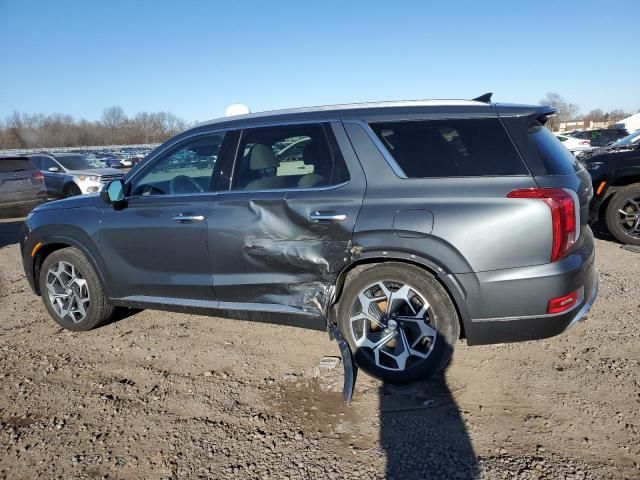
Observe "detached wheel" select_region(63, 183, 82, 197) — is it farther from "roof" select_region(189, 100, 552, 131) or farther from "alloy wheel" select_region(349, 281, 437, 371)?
"alloy wheel" select_region(349, 281, 437, 371)

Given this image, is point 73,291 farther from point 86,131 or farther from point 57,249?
point 86,131

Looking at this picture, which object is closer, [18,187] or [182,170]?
[182,170]

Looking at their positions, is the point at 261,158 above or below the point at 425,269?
above

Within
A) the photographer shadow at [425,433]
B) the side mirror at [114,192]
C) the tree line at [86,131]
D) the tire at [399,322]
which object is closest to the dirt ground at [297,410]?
the photographer shadow at [425,433]

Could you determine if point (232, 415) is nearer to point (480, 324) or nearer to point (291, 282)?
point (291, 282)

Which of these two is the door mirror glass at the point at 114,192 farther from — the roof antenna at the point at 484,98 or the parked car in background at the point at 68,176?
the parked car in background at the point at 68,176

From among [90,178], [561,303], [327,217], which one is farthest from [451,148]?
[90,178]

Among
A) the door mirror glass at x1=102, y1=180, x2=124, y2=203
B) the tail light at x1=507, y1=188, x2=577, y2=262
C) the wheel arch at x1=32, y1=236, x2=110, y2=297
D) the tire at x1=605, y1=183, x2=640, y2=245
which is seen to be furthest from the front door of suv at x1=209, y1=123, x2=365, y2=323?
the tire at x1=605, y1=183, x2=640, y2=245

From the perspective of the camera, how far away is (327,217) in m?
3.12

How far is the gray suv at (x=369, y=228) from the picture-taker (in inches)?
110

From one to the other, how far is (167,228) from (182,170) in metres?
0.53

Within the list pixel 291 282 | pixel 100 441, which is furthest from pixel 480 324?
pixel 100 441

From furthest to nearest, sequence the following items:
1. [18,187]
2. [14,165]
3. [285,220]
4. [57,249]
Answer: [14,165] → [18,187] → [57,249] → [285,220]

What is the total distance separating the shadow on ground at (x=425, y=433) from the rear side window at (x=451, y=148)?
1.44 metres
